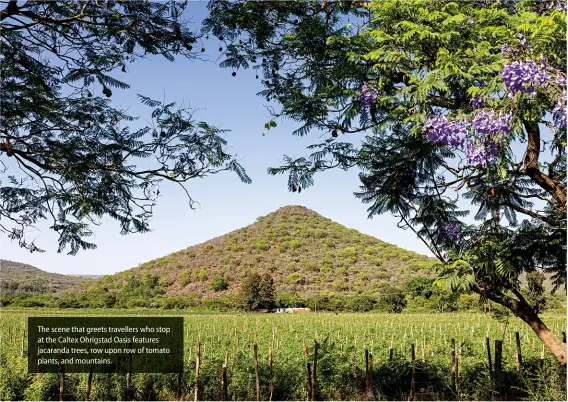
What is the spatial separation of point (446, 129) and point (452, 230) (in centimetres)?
A: 215

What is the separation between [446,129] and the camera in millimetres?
4328

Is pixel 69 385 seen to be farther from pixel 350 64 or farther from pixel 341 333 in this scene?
pixel 341 333

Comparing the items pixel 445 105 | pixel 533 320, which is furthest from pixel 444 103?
pixel 533 320

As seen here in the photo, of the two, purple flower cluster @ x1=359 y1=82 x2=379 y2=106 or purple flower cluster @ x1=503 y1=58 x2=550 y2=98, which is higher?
purple flower cluster @ x1=359 y1=82 x2=379 y2=106

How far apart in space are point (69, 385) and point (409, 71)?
9176mm

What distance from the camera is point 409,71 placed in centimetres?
493

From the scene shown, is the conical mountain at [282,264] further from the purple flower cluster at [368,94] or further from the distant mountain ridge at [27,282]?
the purple flower cluster at [368,94]

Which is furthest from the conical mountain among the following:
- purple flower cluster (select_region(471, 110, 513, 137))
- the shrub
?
purple flower cluster (select_region(471, 110, 513, 137))

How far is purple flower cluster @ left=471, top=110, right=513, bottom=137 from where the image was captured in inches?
159

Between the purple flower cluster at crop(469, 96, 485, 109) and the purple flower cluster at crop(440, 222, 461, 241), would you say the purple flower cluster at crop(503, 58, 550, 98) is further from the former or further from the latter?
the purple flower cluster at crop(440, 222, 461, 241)

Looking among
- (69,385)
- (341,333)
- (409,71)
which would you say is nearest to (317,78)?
(409,71)

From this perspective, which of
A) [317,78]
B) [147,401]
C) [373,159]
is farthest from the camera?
[147,401]

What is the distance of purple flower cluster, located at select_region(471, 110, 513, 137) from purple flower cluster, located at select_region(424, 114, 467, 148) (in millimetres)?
153

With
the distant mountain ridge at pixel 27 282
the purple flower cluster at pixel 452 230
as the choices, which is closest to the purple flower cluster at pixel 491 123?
the purple flower cluster at pixel 452 230
